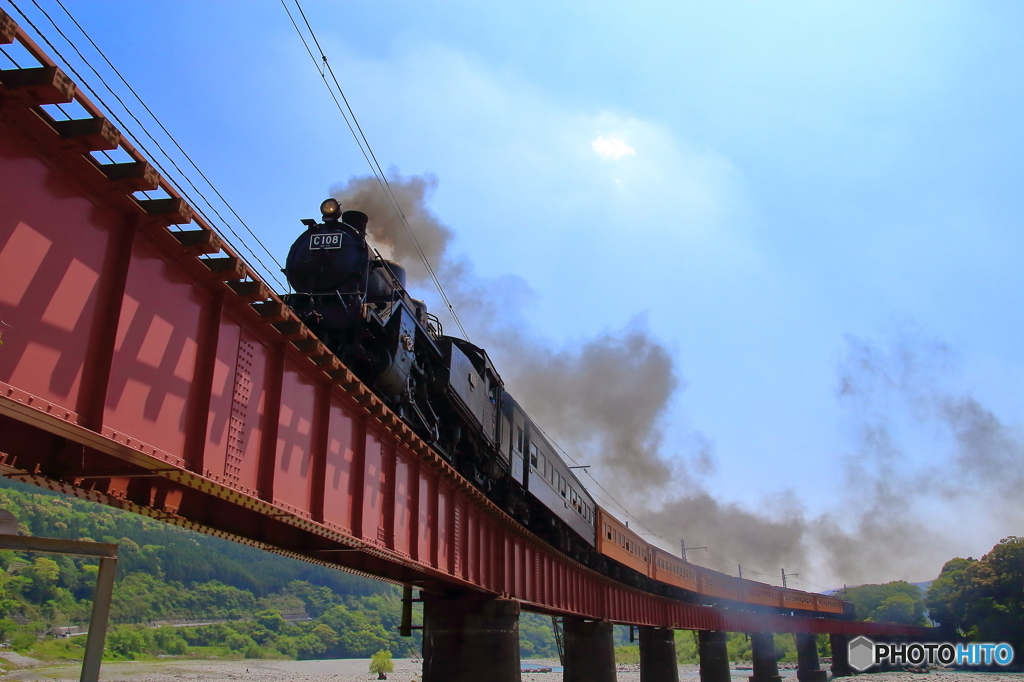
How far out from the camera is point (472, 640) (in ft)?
50.2

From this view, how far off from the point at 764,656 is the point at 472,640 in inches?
1630

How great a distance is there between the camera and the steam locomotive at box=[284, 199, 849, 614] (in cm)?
1066

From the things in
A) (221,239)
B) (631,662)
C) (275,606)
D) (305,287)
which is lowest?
(631,662)

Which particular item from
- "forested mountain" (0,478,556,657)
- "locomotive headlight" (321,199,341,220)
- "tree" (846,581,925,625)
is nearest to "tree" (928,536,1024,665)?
"tree" (846,581,925,625)

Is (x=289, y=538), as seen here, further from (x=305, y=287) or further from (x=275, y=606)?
(x=275, y=606)

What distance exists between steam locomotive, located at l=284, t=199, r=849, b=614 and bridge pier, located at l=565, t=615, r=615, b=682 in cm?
661

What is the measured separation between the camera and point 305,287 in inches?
467

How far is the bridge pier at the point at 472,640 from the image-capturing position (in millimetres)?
15312

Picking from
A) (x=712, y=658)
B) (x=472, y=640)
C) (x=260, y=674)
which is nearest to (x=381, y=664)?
(x=260, y=674)

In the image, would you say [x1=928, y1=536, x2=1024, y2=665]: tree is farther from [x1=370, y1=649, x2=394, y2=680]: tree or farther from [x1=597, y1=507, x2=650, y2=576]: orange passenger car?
[x1=370, y1=649, x2=394, y2=680]: tree

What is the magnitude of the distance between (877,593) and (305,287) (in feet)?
432

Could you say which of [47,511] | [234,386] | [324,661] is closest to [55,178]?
[234,386]

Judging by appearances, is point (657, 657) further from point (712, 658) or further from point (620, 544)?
point (620, 544)

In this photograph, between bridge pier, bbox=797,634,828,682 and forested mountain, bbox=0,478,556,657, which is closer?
bridge pier, bbox=797,634,828,682
